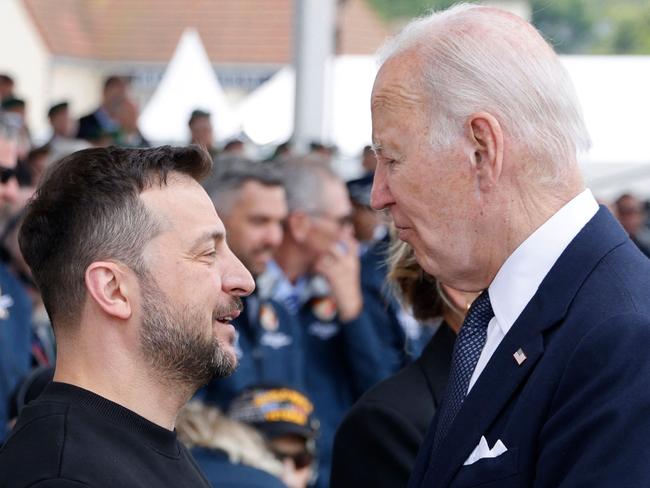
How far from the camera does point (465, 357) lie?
2.10m

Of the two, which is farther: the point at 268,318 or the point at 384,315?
the point at 384,315

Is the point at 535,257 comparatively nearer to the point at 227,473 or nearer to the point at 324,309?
the point at 227,473

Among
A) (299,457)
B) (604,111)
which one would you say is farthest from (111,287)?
(604,111)

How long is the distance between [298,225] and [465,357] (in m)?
3.80

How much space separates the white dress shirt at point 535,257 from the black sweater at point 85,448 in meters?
0.65

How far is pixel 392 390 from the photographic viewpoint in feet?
8.79

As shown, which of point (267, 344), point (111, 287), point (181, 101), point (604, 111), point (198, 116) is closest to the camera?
point (111, 287)

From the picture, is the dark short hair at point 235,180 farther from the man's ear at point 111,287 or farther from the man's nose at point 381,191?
the man's nose at point 381,191

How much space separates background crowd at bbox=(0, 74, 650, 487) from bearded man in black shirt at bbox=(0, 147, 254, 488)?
0.83m

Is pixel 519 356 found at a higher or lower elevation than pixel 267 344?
lower

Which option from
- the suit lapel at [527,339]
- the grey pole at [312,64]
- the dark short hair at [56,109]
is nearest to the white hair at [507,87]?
the suit lapel at [527,339]

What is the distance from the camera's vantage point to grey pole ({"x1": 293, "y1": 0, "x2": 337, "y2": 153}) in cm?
1027

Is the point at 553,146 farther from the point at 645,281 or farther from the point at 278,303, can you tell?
the point at 278,303

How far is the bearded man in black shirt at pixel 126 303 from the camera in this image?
87.0 inches
